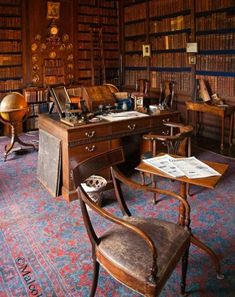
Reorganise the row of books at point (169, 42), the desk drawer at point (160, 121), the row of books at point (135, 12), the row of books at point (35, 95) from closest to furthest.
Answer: the desk drawer at point (160, 121), the row of books at point (169, 42), the row of books at point (35, 95), the row of books at point (135, 12)

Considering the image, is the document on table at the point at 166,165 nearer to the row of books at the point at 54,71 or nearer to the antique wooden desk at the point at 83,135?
the antique wooden desk at the point at 83,135

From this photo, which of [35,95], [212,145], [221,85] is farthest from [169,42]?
[35,95]

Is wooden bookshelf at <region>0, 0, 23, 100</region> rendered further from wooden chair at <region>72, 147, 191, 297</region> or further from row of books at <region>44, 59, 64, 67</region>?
wooden chair at <region>72, 147, 191, 297</region>

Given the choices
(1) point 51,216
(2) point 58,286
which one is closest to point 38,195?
(1) point 51,216

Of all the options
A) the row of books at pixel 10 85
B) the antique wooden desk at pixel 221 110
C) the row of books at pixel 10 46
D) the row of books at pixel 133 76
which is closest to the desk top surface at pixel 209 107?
the antique wooden desk at pixel 221 110

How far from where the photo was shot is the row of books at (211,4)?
5.35m

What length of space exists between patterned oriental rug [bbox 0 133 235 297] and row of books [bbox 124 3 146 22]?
4542 mm

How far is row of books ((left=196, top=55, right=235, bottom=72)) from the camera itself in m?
5.49

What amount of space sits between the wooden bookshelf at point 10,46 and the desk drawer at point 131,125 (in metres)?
3.71

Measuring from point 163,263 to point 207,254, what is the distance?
0.89 meters

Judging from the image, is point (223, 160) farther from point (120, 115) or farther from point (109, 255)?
point (109, 255)

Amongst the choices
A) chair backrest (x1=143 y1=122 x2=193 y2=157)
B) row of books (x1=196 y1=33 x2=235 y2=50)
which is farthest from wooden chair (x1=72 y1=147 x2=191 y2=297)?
row of books (x1=196 y1=33 x2=235 y2=50)

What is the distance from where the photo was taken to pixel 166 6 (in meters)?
6.61

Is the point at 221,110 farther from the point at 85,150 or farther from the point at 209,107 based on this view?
the point at 85,150
